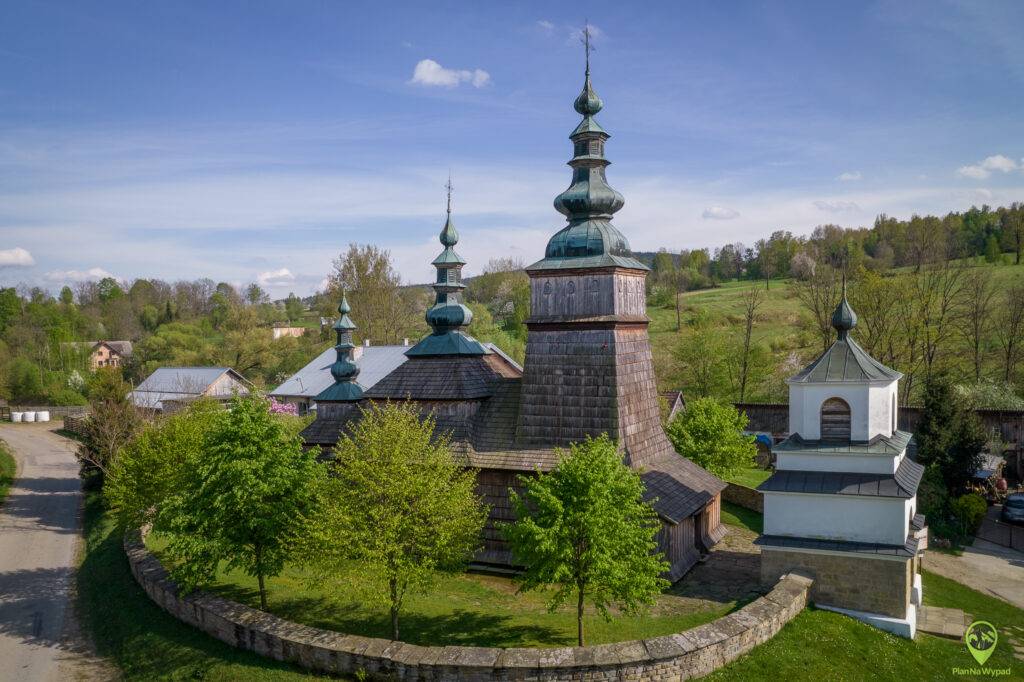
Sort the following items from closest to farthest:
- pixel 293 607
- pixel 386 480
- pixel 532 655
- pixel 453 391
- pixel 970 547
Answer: pixel 532 655
pixel 386 480
pixel 293 607
pixel 453 391
pixel 970 547

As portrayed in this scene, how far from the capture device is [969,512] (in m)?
22.5

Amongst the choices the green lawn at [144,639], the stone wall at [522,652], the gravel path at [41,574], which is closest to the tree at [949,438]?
the stone wall at [522,652]

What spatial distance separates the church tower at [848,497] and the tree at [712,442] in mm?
7340

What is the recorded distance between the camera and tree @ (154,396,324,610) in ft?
49.8

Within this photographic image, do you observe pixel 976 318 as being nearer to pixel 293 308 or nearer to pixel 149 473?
pixel 149 473

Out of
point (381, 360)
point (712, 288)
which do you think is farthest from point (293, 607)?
point (712, 288)

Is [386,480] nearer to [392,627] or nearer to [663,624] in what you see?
[392,627]

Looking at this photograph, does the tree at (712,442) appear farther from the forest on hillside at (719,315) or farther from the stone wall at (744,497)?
the forest on hillside at (719,315)

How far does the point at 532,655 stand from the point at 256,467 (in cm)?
752

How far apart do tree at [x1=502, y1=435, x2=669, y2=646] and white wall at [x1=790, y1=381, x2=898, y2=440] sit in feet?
18.6

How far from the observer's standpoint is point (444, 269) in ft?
78.7

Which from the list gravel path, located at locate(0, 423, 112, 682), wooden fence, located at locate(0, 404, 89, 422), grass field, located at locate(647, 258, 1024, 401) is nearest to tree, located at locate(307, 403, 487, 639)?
gravel path, located at locate(0, 423, 112, 682)

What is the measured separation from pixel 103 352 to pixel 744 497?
7245 cm

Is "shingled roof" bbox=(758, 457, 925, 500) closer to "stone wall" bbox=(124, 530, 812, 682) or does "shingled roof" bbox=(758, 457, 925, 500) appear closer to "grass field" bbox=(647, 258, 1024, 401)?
"stone wall" bbox=(124, 530, 812, 682)
